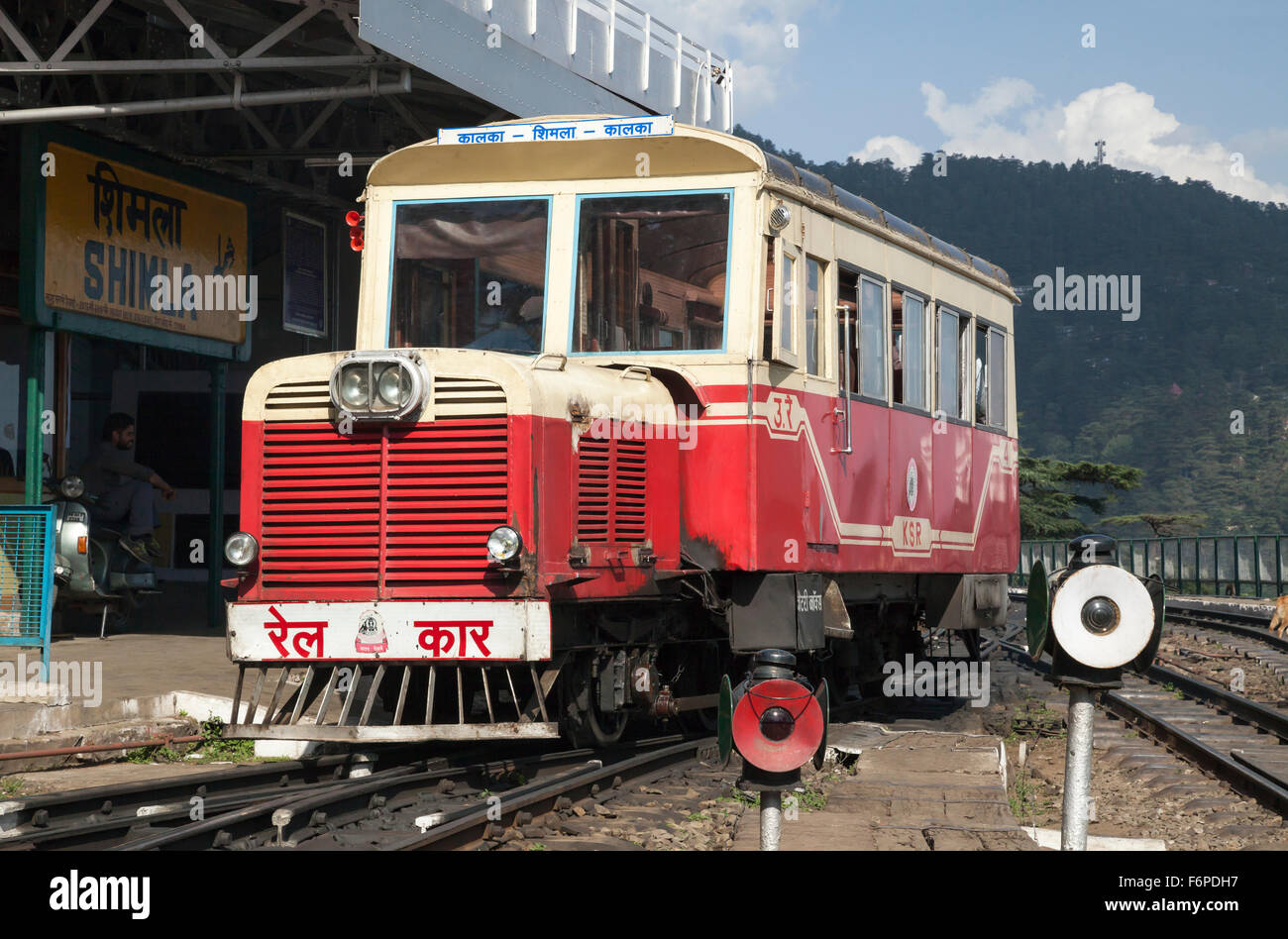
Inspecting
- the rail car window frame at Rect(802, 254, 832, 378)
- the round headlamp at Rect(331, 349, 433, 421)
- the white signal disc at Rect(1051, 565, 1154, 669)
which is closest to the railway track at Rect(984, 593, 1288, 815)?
the rail car window frame at Rect(802, 254, 832, 378)

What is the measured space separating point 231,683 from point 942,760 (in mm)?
5893

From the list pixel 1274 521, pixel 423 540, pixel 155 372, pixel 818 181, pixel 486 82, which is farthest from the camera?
pixel 1274 521

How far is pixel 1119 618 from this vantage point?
17.1 feet

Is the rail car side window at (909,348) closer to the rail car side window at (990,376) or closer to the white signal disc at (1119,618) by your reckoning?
the rail car side window at (990,376)

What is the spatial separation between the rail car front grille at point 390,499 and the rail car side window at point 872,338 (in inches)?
139

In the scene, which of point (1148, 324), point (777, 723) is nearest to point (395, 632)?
point (777, 723)

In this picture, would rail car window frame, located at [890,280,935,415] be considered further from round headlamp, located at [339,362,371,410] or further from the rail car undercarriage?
round headlamp, located at [339,362,371,410]

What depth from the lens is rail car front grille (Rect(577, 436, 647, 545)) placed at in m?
8.87

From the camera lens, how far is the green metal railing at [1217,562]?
39.1 metres

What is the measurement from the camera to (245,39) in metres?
16.6

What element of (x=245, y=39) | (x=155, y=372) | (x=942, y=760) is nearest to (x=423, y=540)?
(x=942, y=760)

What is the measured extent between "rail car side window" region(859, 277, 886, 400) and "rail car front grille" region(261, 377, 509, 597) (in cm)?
354
